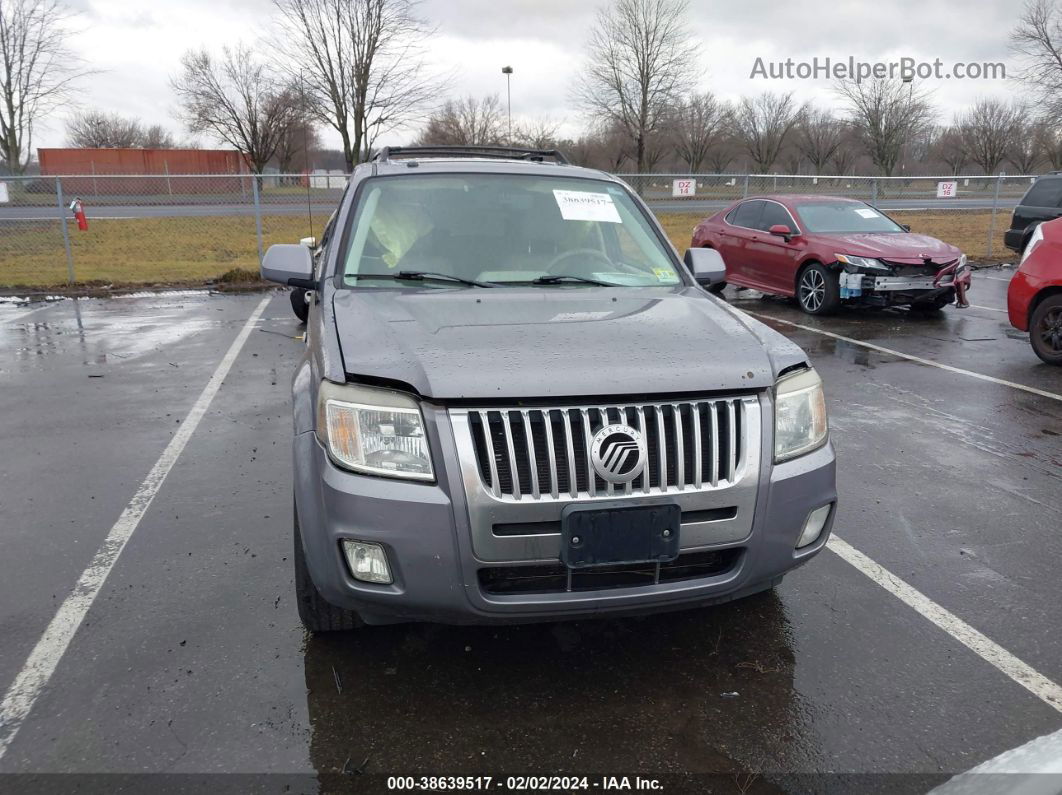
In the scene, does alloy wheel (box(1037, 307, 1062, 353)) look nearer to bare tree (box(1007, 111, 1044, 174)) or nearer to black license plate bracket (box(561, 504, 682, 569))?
black license plate bracket (box(561, 504, 682, 569))

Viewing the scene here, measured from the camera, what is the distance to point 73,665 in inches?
111

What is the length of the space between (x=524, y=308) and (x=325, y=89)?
29.2m

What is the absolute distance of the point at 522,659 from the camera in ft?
9.48

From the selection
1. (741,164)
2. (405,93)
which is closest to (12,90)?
(405,93)

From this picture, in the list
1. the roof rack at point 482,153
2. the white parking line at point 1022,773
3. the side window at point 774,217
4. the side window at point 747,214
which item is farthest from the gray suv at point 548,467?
the side window at point 747,214

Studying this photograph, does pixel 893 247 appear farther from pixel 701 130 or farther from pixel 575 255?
pixel 701 130

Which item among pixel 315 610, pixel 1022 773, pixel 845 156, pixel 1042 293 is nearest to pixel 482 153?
pixel 315 610

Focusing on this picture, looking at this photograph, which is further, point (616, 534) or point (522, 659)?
point (522, 659)

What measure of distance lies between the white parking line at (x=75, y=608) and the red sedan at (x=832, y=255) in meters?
6.23

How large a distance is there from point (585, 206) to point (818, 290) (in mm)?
7324

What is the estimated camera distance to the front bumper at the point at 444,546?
2.32 m

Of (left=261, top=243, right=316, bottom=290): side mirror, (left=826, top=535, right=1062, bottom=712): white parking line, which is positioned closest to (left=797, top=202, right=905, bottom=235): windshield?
(left=826, top=535, right=1062, bottom=712): white parking line

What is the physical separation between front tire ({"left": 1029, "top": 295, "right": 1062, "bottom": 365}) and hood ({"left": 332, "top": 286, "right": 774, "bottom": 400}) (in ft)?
19.6

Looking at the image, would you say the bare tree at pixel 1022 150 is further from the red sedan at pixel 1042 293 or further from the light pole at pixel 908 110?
the red sedan at pixel 1042 293
